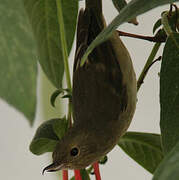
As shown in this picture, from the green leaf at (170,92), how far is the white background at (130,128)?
753mm

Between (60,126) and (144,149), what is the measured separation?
12 centimetres

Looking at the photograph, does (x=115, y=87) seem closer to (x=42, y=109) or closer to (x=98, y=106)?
(x=98, y=106)

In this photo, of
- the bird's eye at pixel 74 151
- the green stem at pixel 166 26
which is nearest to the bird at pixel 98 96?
the bird's eye at pixel 74 151

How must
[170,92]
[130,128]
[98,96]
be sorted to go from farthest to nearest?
[130,128], [98,96], [170,92]

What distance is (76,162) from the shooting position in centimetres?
61

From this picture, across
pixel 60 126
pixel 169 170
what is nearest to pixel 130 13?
pixel 169 170

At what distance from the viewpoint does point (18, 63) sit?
0.15 metres

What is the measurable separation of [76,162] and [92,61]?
15cm

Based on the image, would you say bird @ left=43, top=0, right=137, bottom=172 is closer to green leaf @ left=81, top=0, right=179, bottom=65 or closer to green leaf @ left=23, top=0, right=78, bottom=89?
green leaf @ left=23, top=0, right=78, bottom=89

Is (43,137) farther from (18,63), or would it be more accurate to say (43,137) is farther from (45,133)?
(18,63)

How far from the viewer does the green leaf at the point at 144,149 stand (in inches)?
20.8

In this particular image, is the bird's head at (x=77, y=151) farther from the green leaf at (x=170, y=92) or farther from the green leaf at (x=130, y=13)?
the green leaf at (x=130, y=13)

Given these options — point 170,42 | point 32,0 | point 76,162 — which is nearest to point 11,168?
point 76,162

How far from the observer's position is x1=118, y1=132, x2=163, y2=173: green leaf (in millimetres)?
529
